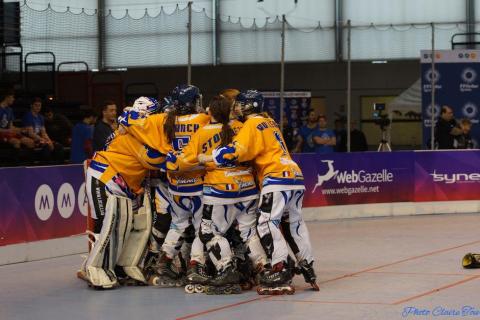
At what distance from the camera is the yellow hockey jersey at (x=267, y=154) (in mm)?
8836

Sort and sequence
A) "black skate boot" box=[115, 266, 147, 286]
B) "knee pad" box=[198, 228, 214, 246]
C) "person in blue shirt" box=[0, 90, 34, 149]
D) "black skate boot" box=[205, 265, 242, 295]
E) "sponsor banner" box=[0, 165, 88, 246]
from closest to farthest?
"black skate boot" box=[205, 265, 242, 295]
"knee pad" box=[198, 228, 214, 246]
"black skate boot" box=[115, 266, 147, 286]
"sponsor banner" box=[0, 165, 88, 246]
"person in blue shirt" box=[0, 90, 34, 149]

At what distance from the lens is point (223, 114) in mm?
9156

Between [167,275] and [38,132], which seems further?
[38,132]

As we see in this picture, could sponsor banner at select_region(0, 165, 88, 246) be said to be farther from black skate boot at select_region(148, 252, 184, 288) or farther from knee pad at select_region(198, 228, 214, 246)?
knee pad at select_region(198, 228, 214, 246)

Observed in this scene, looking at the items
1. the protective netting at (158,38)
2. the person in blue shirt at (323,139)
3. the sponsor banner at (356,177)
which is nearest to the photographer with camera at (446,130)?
the sponsor banner at (356,177)

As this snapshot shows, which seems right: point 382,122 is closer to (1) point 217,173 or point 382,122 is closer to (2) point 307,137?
(2) point 307,137

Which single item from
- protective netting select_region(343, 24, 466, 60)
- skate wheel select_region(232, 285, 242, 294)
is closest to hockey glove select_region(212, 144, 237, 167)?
skate wheel select_region(232, 285, 242, 294)

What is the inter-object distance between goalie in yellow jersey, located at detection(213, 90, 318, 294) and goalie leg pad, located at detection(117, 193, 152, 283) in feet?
4.34

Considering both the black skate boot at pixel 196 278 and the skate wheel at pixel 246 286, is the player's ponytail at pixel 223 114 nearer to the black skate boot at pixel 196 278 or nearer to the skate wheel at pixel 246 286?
the black skate boot at pixel 196 278

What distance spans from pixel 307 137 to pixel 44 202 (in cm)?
740

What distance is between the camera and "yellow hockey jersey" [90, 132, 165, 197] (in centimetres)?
949

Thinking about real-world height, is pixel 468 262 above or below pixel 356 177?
below

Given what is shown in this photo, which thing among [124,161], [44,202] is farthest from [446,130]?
[124,161]

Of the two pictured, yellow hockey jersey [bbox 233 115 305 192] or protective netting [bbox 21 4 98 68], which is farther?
protective netting [bbox 21 4 98 68]
